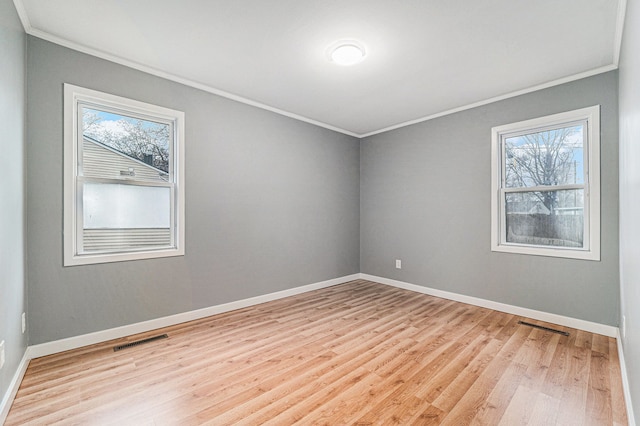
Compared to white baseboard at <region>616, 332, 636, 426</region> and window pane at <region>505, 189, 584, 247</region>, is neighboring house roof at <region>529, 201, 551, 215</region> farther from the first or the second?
white baseboard at <region>616, 332, 636, 426</region>

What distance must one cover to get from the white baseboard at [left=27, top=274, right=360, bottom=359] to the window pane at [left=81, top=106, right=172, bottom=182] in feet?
4.75

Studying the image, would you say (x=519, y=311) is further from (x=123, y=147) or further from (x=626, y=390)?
(x=123, y=147)

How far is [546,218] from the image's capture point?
10.6 ft

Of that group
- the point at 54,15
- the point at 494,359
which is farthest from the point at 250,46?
the point at 494,359

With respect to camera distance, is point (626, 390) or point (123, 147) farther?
point (123, 147)

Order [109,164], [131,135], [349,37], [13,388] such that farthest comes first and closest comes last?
[131,135] → [109,164] → [349,37] → [13,388]

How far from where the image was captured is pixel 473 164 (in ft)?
12.2

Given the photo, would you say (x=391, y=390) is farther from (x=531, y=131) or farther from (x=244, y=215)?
(x=531, y=131)

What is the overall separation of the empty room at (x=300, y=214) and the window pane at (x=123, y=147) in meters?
0.02

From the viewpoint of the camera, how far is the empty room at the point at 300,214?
1.86 metres

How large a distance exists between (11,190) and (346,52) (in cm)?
265

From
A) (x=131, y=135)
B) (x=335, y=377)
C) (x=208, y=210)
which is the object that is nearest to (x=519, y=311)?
(x=335, y=377)

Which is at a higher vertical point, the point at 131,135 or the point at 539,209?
the point at 131,135

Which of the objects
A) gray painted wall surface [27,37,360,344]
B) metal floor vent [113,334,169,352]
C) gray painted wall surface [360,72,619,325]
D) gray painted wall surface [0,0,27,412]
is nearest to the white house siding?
gray painted wall surface [27,37,360,344]
